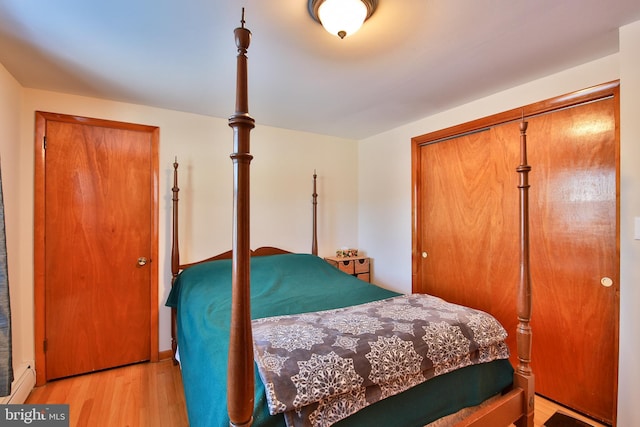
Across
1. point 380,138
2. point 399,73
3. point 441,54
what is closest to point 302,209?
point 380,138

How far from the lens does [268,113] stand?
277cm

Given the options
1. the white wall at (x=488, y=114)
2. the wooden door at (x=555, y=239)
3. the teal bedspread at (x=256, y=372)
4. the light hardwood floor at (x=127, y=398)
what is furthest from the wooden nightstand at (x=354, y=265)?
the light hardwood floor at (x=127, y=398)

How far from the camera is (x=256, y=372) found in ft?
3.51

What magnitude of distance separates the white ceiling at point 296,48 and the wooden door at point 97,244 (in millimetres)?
383

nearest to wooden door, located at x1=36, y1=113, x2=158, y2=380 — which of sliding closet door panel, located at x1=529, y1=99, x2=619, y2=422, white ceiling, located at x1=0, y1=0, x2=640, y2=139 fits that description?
white ceiling, located at x1=0, y1=0, x2=640, y2=139

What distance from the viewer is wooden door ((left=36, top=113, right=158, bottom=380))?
2338mm

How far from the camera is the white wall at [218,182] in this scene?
225 centimetres

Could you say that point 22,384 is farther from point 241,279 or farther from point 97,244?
point 241,279

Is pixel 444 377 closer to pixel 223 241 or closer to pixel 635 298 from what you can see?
pixel 635 298

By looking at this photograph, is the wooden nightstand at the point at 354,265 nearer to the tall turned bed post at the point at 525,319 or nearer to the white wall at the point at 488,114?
the white wall at the point at 488,114

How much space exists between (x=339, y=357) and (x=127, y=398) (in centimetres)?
189

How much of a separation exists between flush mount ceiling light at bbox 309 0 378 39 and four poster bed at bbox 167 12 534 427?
0.62m

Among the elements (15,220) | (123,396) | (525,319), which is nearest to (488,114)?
(525,319)

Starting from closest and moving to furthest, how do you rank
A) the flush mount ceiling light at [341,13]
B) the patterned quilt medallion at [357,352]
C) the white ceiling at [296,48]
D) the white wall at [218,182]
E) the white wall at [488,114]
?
the patterned quilt medallion at [357,352] → the flush mount ceiling light at [341,13] → the white ceiling at [296,48] → the white wall at [488,114] → the white wall at [218,182]
